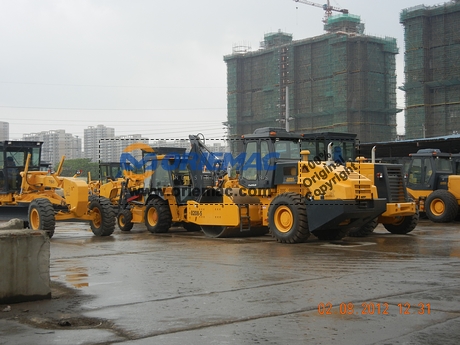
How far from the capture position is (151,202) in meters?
20.5

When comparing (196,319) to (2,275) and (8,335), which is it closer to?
(8,335)

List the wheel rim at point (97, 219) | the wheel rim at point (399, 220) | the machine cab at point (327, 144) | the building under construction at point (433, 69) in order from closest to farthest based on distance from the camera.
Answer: the machine cab at point (327, 144) → the wheel rim at point (399, 220) → the wheel rim at point (97, 219) → the building under construction at point (433, 69)

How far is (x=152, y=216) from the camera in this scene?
67.3 feet

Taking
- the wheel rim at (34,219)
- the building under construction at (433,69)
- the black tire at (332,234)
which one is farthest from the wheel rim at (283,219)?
the building under construction at (433,69)

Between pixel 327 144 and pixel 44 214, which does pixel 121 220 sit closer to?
pixel 44 214

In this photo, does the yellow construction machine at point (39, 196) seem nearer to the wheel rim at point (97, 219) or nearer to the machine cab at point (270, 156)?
the wheel rim at point (97, 219)

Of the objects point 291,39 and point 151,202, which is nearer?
point 151,202

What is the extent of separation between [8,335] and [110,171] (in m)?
25.0

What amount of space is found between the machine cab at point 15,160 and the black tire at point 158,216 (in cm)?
432

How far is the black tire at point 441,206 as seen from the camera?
23.2 m

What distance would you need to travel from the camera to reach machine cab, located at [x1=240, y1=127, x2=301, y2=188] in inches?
668

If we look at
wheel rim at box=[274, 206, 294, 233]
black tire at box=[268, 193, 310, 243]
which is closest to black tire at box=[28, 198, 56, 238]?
black tire at box=[268, 193, 310, 243]

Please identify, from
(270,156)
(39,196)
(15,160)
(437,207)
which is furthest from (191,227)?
(437,207)

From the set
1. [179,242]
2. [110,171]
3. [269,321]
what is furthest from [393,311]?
[110,171]
